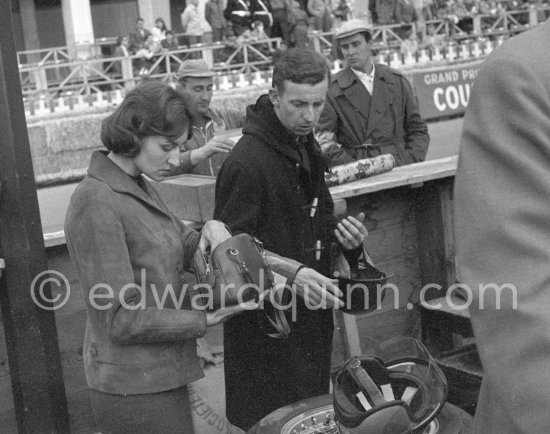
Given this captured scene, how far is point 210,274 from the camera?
257 cm

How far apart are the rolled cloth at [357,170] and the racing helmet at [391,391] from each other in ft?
4.47

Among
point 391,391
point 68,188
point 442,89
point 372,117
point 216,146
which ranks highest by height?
point 216,146

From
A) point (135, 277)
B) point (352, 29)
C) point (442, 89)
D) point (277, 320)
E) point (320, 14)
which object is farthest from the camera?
point (320, 14)

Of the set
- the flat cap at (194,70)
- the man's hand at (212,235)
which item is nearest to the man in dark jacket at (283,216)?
the man's hand at (212,235)

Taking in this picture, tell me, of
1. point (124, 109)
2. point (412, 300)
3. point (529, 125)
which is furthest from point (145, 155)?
point (412, 300)

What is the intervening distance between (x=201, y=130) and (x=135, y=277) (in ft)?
8.62

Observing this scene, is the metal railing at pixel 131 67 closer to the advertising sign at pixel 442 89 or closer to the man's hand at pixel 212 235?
the advertising sign at pixel 442 89

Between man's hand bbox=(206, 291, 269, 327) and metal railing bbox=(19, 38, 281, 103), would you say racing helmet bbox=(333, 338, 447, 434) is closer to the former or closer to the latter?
man's hand bbox=(206, 291, 269, 327)

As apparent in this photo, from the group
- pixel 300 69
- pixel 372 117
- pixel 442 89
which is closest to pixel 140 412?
pixel 300 69

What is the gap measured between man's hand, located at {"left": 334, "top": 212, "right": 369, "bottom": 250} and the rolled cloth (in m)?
0.82

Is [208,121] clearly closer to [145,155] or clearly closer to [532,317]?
[145,155]

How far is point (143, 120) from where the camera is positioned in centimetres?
250

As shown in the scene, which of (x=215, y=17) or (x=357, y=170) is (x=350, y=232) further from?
(x=215, y=17)

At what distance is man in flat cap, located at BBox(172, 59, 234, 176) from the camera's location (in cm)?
320
